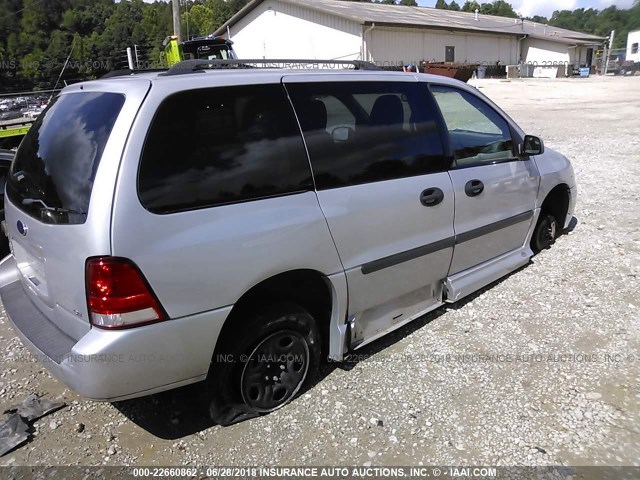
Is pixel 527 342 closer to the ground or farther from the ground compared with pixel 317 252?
closer to the ground

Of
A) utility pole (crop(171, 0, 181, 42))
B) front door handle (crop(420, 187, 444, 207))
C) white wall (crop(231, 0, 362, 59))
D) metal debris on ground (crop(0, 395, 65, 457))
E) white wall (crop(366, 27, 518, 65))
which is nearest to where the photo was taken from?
metal debris on ground (crop(0, 395, 65, 457))

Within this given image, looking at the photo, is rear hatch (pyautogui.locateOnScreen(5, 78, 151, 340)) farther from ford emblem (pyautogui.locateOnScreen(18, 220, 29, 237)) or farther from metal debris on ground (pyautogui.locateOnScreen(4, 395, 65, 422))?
metal debris on ground (pyautogui.locateOnScreen(4, 395, 65, 422))

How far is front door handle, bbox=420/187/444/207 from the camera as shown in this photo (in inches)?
127

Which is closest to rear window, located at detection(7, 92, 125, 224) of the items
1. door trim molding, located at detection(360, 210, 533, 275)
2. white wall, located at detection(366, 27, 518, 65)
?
door trim molding, located at detection(360, 210, 533, 275)

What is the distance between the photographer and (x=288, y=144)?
266 centimetres

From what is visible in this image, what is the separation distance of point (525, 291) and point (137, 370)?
3.33 meters

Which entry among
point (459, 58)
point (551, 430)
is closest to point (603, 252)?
point (551, 430)

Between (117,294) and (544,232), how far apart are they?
4.21 m

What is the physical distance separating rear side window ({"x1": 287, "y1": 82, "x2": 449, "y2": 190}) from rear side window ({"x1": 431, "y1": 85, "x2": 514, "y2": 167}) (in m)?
0.24

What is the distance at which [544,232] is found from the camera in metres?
4.93

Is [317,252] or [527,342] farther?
[527,342]

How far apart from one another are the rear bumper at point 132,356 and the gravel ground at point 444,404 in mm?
541

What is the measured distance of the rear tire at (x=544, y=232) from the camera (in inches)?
189

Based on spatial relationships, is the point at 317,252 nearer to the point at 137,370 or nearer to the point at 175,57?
the point at 137,370
